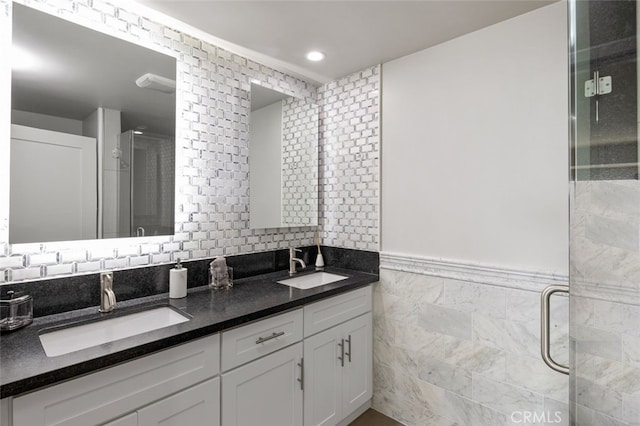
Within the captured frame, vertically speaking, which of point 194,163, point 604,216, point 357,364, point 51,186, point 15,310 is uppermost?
point 194,163

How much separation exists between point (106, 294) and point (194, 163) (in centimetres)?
84

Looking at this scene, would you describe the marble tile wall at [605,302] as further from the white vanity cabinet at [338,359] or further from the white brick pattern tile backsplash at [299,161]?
the white brick pattern tile backsplash at [299,161]

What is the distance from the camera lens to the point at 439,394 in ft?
6.43

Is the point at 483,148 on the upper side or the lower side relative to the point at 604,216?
upper

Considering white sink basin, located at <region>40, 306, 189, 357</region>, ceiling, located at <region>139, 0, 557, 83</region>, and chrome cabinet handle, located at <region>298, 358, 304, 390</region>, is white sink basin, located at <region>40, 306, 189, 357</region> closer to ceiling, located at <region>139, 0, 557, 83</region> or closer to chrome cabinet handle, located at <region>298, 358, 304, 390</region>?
chrome cabinet handle, located at <region>298, 358, 304, 390</region>

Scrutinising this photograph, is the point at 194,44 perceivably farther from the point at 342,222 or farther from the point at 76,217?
the point at 342,222

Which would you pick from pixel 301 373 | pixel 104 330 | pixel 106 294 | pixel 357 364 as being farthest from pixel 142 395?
pixel 357 364

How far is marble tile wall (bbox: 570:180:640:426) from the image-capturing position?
1133mm

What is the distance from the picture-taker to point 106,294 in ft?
4.86

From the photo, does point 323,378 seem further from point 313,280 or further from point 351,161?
point 351,161

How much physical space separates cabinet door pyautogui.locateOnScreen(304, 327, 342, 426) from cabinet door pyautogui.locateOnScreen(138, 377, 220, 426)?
1.82 feet

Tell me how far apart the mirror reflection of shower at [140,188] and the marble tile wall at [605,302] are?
6.23 ft

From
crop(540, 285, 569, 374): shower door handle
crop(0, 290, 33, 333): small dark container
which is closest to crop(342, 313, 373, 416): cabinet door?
crop(540, 285, 569, 374): shower door handle

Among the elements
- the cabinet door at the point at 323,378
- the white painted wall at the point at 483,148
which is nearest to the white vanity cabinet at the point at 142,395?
the cabinet door at the point at 323,378
